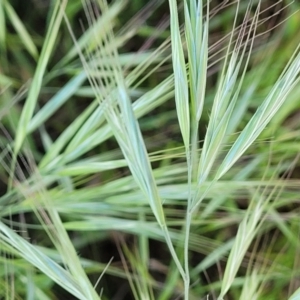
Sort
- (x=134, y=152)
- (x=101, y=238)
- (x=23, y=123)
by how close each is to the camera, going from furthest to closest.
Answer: (x=101, y=238) → (x=23, y=123) → (x=134, y=152)

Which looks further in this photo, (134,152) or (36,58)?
(36,58)

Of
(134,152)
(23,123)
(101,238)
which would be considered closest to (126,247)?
(101,238)

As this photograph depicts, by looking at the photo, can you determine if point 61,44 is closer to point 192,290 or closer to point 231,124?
point 231,124

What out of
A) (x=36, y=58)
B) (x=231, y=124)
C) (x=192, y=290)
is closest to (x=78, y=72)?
(x=36, y=58)

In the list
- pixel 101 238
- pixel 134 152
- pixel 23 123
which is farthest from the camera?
pixel 101 238

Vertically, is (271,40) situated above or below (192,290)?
above

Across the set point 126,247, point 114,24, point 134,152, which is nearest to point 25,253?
point 134,152

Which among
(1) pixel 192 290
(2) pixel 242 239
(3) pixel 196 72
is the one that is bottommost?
(1) pixel 192 290

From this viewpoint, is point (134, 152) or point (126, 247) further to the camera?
point (126, 247)

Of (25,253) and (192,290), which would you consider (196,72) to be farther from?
(192,290)
